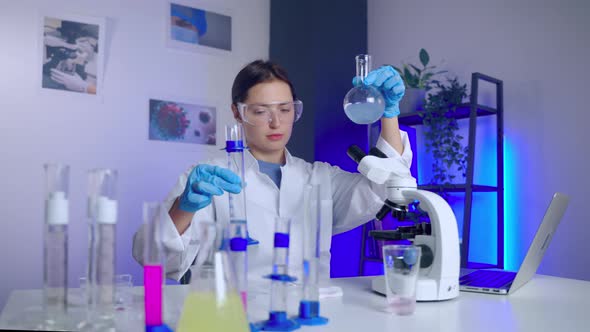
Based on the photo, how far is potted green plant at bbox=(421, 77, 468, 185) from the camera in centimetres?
247

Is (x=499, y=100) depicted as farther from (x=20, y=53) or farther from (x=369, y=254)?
(x=20, y=53)

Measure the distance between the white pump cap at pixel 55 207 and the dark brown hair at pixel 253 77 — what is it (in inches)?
44.8

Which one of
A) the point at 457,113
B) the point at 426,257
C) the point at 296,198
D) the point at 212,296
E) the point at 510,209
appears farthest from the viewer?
the point at 457,113

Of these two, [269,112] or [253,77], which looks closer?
[269,112]

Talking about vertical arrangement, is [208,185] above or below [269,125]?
below

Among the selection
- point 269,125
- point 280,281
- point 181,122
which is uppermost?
point 181,122

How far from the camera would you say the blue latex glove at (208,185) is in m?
1.22

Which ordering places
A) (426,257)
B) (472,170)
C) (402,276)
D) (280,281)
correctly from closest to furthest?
(280,281)
(402,276)
(426,257)
(472,170)

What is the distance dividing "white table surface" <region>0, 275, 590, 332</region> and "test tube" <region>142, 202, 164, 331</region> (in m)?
0.12

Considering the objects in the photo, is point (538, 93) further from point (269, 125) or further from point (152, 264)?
point (152, 264)

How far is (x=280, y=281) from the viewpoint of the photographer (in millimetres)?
809

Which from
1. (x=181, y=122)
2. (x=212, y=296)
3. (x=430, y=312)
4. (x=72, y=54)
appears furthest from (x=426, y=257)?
(x=72, y=54)

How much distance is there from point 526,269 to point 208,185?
2.65 feet

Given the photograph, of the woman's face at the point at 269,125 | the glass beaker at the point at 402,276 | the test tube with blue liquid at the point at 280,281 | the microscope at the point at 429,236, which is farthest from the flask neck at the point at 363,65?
the test tube with blue liquid at the point at 280,281
